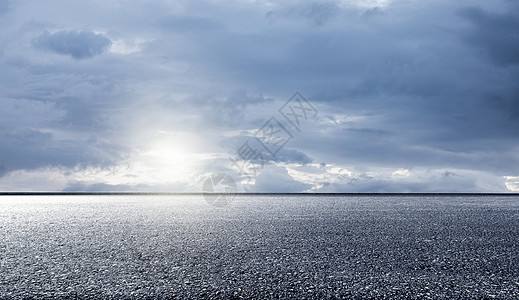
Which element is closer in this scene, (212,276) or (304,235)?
(212,276)

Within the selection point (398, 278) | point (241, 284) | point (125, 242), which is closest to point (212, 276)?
point (241, 284)

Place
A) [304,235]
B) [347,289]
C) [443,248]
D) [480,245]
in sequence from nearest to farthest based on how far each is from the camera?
1. [347,289]
2. [443,248]
3. [480,245]
4. [304,235]

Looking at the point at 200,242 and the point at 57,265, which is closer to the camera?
the point at 57,265

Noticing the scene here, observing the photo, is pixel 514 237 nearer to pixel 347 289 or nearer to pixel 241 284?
pixel 347 289

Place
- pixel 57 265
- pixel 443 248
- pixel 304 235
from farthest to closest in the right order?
pixel 304 235, pixel 443 248, pixel 57 265

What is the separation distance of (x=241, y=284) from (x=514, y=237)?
30.8 feet

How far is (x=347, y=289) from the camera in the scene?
20.1 ft

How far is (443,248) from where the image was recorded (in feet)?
32.5

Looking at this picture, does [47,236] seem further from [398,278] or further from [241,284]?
[398,278]

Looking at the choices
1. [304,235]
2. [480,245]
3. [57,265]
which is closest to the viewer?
[57,265]

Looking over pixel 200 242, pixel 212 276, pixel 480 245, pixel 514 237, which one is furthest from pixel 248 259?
pixel 514 237

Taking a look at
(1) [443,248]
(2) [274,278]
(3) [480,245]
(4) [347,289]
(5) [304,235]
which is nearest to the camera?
(4) [347,289]

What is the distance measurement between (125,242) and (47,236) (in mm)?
2919

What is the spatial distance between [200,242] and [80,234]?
421 cm
